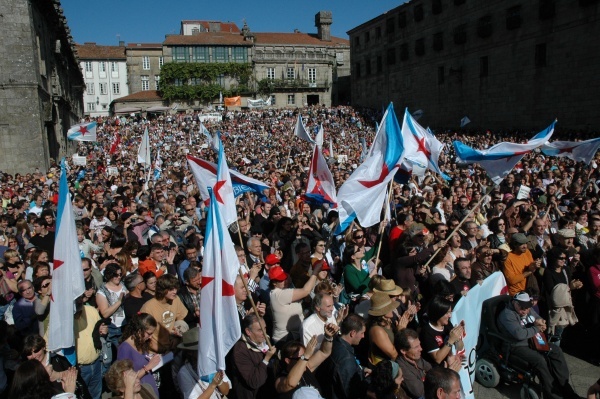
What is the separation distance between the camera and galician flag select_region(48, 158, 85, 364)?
409 centimetres

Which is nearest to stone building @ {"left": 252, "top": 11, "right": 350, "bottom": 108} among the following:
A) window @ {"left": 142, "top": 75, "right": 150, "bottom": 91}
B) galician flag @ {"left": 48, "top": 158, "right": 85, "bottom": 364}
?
window @ {"left": 142, "top": 75, "right": 150, "bottom": 91}

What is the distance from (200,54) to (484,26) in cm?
3755

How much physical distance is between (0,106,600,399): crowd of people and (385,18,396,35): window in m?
37.1

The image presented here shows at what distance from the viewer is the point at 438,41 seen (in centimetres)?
3775

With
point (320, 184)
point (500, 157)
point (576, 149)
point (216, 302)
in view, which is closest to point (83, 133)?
point (320, 184)

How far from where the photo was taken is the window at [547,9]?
27.4 m

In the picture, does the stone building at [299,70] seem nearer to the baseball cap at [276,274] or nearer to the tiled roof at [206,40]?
the tiled roof at [206,40]

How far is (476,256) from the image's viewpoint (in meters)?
6.26

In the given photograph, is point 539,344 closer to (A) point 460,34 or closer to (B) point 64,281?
(B) point 64,281

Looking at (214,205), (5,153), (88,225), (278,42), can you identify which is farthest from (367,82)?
(214,205)

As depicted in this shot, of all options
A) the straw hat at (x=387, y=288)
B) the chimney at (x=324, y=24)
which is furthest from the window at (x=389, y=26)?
the straw hat at (x=387, y=288)

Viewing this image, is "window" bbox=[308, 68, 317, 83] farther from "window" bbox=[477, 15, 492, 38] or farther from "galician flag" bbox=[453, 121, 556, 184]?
"galician flag" bbox=[453, 121, 556, 184]

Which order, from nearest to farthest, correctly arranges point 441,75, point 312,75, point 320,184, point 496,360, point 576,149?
point 496,360, point 320,184, point 576,149, point 441,75, point 312,75

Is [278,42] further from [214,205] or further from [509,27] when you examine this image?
[214,205]
